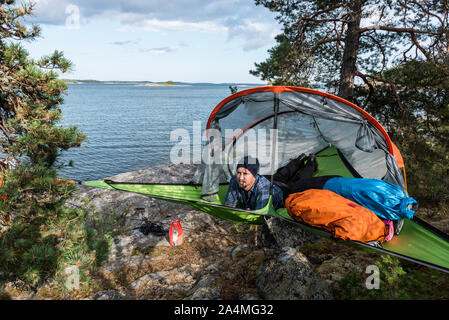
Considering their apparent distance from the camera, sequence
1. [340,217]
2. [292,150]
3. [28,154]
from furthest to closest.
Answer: [292,150]
[340,217]
[28,154]

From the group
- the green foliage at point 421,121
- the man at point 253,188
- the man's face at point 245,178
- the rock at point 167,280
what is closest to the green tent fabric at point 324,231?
the man at point 253,188

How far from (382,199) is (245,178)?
1664 millimetres

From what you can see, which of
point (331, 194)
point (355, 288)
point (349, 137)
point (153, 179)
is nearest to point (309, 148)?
point (349, 137)

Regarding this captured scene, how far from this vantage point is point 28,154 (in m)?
2.54

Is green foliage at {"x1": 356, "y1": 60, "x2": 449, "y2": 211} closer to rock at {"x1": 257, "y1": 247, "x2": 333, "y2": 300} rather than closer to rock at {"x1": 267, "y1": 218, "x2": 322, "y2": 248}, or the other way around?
rock at {"x1": 267, "y1": 218, "x2": 322, "y2": 248}

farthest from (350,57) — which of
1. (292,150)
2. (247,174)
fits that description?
(247,174)

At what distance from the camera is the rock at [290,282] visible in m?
2.54

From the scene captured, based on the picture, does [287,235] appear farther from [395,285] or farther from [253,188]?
[395,285]

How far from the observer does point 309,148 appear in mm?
5844

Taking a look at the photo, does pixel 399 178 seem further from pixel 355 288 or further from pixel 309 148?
pixel 309 148

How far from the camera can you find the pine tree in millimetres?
2238

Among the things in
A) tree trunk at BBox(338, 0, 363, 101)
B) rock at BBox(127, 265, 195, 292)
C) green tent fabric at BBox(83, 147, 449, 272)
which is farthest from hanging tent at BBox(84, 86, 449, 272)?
tree trunk at BBox(338, 0, 363, 101)

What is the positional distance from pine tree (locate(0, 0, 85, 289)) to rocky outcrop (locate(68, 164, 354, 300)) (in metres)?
0.82

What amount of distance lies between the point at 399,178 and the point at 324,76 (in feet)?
16.0
